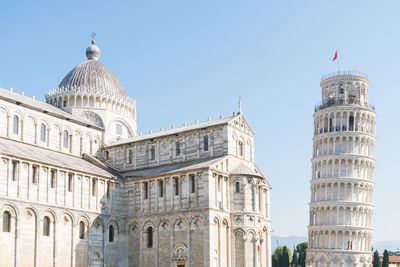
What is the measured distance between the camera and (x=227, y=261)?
51562 mm

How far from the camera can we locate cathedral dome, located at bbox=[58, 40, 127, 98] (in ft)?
216

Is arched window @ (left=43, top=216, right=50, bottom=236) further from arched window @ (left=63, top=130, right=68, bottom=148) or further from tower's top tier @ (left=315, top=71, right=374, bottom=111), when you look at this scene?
tower's top tier @ (left=315, top=71, right=374, bottom=111)

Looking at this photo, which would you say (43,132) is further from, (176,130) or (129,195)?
(176,130)

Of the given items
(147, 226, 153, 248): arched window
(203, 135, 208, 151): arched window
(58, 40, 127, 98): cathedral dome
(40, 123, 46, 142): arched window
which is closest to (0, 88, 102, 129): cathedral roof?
(40, 123, 46, 142): arched window

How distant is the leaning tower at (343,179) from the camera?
86750mm

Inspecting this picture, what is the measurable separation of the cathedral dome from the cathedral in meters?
5.38

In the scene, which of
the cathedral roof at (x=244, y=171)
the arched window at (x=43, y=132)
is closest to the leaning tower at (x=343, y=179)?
the cathedral roof at (x=244, y=171)

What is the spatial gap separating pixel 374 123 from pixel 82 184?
5685 cm

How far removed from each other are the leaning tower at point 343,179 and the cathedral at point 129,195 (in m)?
33.5

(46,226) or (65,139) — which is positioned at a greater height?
(65,139)

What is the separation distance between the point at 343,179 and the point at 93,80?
42478 millimetres

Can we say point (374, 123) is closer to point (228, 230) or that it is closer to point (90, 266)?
Answer: point (228, 230)

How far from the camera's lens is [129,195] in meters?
56.1

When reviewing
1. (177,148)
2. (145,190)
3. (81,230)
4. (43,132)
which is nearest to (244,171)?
(177,148)
